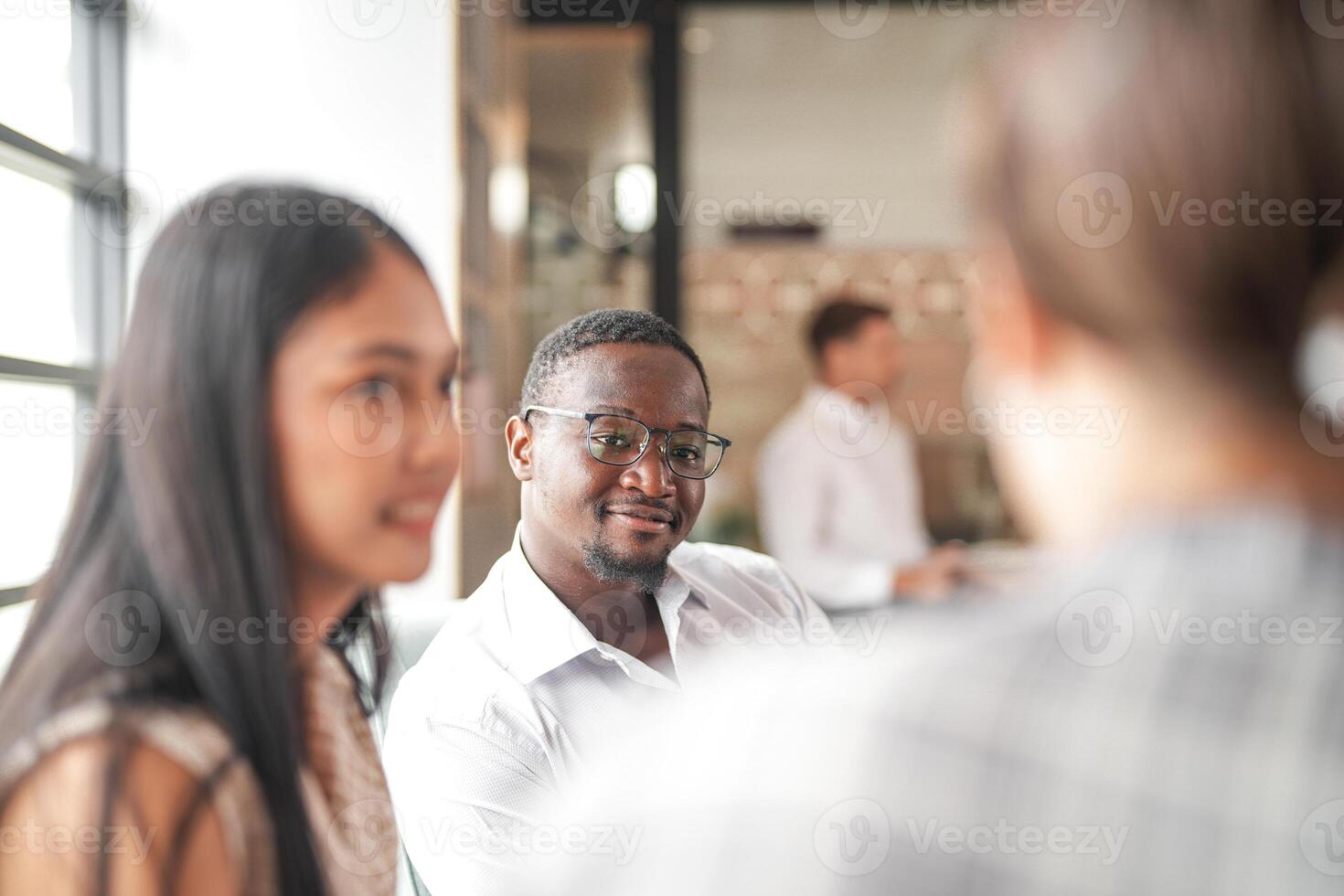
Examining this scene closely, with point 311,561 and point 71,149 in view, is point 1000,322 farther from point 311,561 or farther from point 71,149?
point 71,149

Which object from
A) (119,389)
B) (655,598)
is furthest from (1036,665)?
(655,598)

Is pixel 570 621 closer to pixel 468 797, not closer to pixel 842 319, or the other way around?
pixel 468 797

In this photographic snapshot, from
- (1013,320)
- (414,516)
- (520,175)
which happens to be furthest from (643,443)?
(520,175)

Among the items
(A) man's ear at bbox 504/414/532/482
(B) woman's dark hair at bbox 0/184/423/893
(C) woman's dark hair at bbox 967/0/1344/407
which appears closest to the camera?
(C) woman's dark hair at bbox 967/0/1344/407

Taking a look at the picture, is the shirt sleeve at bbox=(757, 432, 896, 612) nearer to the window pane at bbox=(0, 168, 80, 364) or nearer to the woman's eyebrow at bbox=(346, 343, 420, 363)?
the window pane at bbox=(0, 168, 80, 364)

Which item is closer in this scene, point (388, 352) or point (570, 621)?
point (388, 352)

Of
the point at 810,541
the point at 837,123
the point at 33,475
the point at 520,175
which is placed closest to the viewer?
the point at 33,475

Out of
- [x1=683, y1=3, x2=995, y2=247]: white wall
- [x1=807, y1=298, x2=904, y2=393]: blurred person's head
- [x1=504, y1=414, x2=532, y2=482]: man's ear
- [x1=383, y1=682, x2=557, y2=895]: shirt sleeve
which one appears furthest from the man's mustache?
[x1=683, y1=3, x2=995, y2=247]: white wall

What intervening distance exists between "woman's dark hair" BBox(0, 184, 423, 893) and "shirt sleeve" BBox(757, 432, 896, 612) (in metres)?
2.04

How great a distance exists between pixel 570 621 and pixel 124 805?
62cm

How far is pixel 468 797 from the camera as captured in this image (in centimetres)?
104

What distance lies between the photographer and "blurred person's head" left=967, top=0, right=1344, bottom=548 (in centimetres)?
47

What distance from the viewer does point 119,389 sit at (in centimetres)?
63

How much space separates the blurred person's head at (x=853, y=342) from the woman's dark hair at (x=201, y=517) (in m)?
2.47
